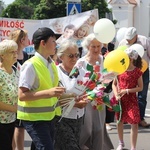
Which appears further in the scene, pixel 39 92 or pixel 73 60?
pixel 73 60

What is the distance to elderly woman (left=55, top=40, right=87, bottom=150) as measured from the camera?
5.20 metres

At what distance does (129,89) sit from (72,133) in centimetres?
188

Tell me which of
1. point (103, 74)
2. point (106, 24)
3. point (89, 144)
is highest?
point (106, 24)

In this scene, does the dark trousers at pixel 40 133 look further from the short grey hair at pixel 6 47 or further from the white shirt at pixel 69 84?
the short grey hair at pixel 6 47

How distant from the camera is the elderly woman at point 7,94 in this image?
5074 millimetres

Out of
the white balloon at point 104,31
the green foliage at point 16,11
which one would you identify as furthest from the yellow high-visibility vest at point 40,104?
the green foliage at point 16,11

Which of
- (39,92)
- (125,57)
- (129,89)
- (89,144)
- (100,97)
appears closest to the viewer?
(39,92)

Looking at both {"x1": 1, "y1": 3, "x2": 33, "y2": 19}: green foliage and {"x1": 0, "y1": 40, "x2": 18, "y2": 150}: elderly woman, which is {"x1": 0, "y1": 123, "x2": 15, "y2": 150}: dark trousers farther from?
{"x1": 1, "y1": 3, "x2": 33, "y2": 19}: green foliage

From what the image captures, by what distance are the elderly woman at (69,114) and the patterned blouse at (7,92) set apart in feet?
1.68

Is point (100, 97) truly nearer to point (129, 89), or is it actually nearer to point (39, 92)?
point (39, 92)

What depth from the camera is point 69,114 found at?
5.31 m

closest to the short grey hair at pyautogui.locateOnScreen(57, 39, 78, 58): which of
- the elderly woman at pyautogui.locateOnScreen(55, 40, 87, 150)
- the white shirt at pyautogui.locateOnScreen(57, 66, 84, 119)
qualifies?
the elderly woman at pyautogui.locateOnScreen(55, 40, 87, 150)

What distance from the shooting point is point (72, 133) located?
5.28 metres

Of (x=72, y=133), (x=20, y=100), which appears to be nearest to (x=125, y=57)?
(x=72, y=133)
